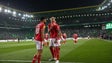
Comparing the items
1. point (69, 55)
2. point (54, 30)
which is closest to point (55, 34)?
point (54, 30)

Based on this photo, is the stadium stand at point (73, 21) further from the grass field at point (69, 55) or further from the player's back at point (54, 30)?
the player's back at point (54, 30)

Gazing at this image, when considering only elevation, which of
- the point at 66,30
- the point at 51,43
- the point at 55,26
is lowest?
the point at 66,30

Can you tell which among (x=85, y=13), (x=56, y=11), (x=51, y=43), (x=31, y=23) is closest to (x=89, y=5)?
(x=85, y=13)


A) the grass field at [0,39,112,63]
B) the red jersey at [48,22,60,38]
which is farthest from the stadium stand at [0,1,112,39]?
the red jersey at [48,22,60,38]

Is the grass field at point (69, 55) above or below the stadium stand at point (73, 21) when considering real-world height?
above

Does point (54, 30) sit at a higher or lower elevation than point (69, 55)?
higher

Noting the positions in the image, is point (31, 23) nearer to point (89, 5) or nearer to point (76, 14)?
point (76, 14)

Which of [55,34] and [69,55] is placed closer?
[55,34]

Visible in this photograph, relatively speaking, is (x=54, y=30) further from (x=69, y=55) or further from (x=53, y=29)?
(x=69, y=55)

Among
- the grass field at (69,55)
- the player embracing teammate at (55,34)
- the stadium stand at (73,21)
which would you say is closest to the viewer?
the player embracing teammate at (55,34)

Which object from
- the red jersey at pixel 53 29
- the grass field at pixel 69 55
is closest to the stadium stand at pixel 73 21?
the grass field at pixel 69 55

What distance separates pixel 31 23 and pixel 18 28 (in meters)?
13.6

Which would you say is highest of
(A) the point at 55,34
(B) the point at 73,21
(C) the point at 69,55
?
(A) the point at 55,34

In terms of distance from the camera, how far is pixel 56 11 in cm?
10994
